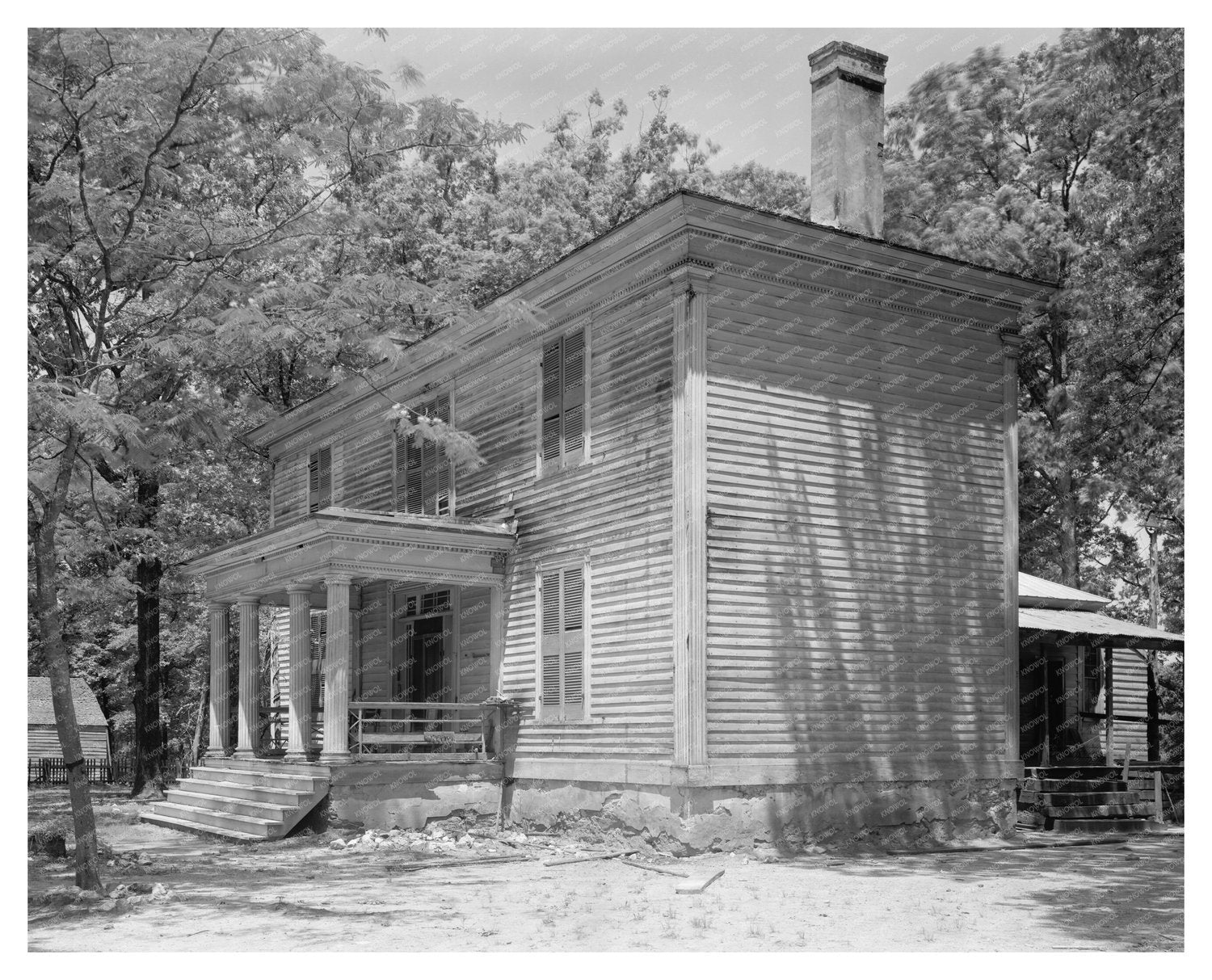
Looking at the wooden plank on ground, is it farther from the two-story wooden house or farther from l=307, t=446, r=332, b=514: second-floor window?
l=307, t=446, r=332, b=514: second-floor window

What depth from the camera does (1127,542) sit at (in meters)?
43.7

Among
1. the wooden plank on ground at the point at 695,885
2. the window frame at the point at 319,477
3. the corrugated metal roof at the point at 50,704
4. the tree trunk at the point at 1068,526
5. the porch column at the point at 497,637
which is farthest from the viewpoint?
the corrugated metal roof at the point at 50,704

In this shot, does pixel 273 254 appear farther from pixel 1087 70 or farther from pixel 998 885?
pixel 1087 70

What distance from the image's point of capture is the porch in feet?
58.3

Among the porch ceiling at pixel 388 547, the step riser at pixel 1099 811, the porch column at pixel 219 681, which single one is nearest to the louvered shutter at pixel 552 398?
the porch ceiling at pixel 388 547

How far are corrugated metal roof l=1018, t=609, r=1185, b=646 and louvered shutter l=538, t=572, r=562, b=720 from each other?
7.24 meters

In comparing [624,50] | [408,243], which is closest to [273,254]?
[624,50]

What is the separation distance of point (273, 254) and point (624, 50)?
184 inches

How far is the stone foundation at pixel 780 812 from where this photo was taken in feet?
50.0

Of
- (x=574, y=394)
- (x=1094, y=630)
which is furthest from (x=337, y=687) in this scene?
(x=1094, y=630)

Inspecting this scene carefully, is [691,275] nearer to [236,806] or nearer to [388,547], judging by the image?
[388,547]

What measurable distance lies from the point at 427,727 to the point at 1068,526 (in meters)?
17.1

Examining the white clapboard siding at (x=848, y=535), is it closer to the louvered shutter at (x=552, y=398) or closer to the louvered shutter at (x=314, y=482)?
the louvered shutter at (x=552, y=398)

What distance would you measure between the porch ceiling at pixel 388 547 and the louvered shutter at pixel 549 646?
112 cm
